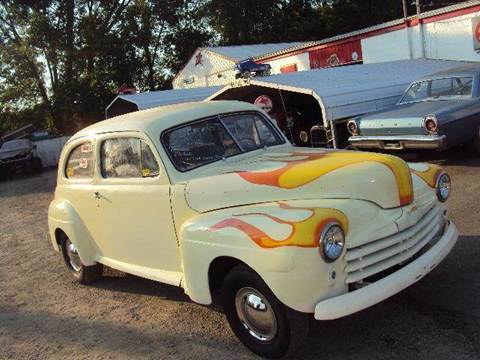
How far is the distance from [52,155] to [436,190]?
77.4 ft

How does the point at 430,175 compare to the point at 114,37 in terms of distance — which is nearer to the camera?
the point at 430,175

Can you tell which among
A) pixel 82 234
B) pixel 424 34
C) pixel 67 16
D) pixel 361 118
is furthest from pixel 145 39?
pixel 82 234

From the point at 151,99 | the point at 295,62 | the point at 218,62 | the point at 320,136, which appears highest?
the point at 218,62

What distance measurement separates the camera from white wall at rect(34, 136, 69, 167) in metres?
25.4

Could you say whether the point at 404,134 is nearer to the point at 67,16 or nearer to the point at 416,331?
the point at 416,331

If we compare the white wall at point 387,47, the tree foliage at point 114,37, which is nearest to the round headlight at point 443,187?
the white wall at point 387,47

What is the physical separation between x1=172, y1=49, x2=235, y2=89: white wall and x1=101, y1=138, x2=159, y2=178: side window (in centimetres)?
2432

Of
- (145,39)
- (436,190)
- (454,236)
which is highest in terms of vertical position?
(145,39)

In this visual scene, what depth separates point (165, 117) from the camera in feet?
16.1

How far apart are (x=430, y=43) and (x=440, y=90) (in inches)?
404

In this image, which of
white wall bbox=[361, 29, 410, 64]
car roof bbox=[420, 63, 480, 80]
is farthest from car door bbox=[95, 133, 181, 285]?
white wall bbox=[361, 29, 410, 64]

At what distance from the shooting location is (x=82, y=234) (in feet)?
18.7

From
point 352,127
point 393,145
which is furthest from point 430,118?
point 352,127

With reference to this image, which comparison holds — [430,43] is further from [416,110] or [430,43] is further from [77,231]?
[77,231]
